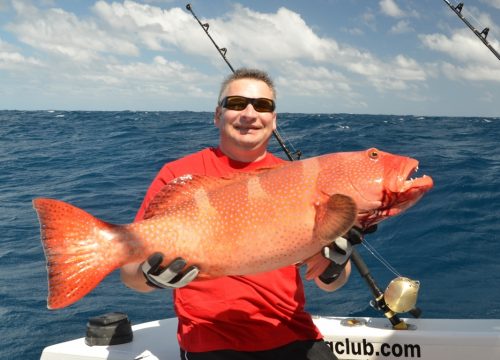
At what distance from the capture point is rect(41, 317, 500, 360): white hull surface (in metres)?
3.86

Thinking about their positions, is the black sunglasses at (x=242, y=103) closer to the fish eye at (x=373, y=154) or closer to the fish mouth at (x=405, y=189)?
the fish eye at (x=373, y=154)

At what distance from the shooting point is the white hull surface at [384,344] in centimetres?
386

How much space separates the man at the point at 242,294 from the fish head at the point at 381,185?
324 millimetres

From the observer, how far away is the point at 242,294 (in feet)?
9.91

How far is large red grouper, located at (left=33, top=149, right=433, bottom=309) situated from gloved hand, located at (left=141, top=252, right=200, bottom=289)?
0.04 metres

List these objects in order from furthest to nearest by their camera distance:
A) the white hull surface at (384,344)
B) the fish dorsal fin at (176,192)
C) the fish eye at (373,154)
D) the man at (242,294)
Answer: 1. the white hull surface at (384,344)
2. the man at (242,294)
3. the fish eye at (373,154)
4. the fish dorsal fin at (176,192)

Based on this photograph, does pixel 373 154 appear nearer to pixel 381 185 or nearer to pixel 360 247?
pixel 381 185

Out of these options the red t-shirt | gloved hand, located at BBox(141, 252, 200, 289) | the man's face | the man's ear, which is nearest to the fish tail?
gloved hand, located at BBox(141, 252, 200, 289)

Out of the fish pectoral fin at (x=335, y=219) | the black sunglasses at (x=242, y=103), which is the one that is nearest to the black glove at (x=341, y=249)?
the fish pectoral fin at (x=335, y=219)

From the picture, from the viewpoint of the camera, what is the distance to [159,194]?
2.64 metres

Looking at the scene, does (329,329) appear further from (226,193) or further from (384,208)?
(226,193)

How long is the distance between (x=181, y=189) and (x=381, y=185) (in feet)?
3.63

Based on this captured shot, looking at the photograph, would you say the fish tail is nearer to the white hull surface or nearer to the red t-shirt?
the red t-shirt

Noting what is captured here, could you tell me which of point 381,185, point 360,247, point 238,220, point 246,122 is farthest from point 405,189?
point 360,247
